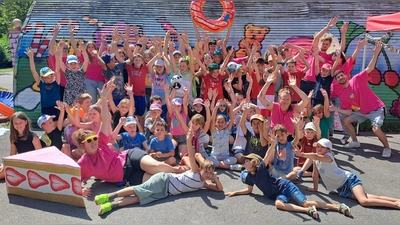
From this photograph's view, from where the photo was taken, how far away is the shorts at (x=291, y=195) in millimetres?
4512

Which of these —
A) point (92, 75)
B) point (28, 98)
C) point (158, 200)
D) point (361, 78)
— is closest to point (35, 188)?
point (158, 200)

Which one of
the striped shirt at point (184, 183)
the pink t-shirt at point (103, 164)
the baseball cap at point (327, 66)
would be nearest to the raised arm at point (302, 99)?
the baseball cap at point (327, 66)

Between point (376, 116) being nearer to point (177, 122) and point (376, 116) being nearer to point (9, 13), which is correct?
point (177, 122)

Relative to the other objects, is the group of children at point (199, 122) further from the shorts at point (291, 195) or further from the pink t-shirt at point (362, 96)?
the pink t-shirt at point (362, 96)

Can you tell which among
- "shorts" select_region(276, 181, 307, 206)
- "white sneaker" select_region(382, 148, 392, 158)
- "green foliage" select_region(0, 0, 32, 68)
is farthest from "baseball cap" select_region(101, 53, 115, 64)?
"green foliage" select_region(0, 0, 32, 68)

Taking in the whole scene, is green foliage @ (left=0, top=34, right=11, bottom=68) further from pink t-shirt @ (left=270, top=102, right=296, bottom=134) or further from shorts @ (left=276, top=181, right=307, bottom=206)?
shorts @ (left=276, top=181, right=307, bottom=206)

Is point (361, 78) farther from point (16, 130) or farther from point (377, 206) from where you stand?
point (16, 130)

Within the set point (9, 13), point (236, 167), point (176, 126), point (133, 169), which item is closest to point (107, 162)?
point (133, 169)

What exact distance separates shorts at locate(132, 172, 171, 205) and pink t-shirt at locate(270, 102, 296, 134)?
2052mm

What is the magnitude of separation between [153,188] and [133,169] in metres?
0.60

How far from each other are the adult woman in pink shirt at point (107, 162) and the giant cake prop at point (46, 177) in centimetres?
35

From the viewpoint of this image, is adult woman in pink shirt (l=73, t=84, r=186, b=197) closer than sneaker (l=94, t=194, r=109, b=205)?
No

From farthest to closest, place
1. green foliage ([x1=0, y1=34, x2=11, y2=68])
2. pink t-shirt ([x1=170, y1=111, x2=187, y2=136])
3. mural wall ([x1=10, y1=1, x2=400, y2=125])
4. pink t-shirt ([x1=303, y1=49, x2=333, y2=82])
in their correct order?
green foliage ([x1=0, y1=34, x2=11, y2=68])
mural wall ([x1=10, y1=1, x2=400, y2=125])
pink t-shirt ([x1=303, y1=49, x2=333, y2=82])
pink t-shirt ([x1=170, y1=111, x2=187, y2=136])

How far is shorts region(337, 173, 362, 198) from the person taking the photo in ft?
15.7
